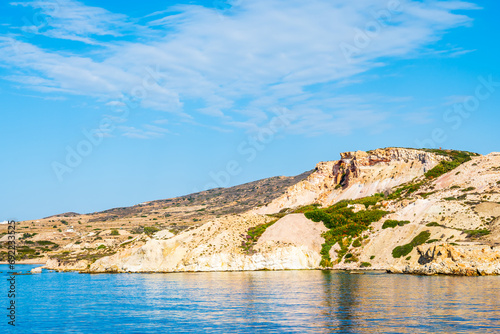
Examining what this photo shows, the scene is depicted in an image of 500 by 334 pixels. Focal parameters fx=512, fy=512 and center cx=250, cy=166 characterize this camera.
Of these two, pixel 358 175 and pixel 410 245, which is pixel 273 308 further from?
pixel 358 175

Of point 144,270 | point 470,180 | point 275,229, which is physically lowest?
point 144,270

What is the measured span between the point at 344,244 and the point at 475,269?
3250 cm

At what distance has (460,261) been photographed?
72.0 meters

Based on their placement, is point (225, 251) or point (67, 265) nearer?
point (225, 251)

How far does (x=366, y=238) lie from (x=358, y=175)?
165ft

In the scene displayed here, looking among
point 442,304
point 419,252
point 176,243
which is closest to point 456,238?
point 419,252

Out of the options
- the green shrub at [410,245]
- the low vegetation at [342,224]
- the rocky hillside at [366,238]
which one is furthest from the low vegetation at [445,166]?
the green shrub at [410,245]

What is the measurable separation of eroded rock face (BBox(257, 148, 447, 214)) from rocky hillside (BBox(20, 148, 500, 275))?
7592 millimetres

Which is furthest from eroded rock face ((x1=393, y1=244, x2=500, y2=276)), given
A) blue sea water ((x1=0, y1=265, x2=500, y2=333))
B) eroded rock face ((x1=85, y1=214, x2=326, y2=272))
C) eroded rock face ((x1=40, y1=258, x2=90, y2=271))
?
eroded rock face ((x1=40, y1=258, x2=90, y2=271))

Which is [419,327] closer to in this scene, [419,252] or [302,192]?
[419,252]

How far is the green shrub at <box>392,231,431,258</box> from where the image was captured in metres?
87.1

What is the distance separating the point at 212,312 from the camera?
1679 inches

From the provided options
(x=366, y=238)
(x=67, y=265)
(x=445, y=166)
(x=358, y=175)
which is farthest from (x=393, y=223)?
(x=67, y=265)

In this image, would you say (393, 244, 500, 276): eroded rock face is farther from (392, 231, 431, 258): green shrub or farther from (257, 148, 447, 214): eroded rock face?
(257, 148, 447, 214): eroded rock face
